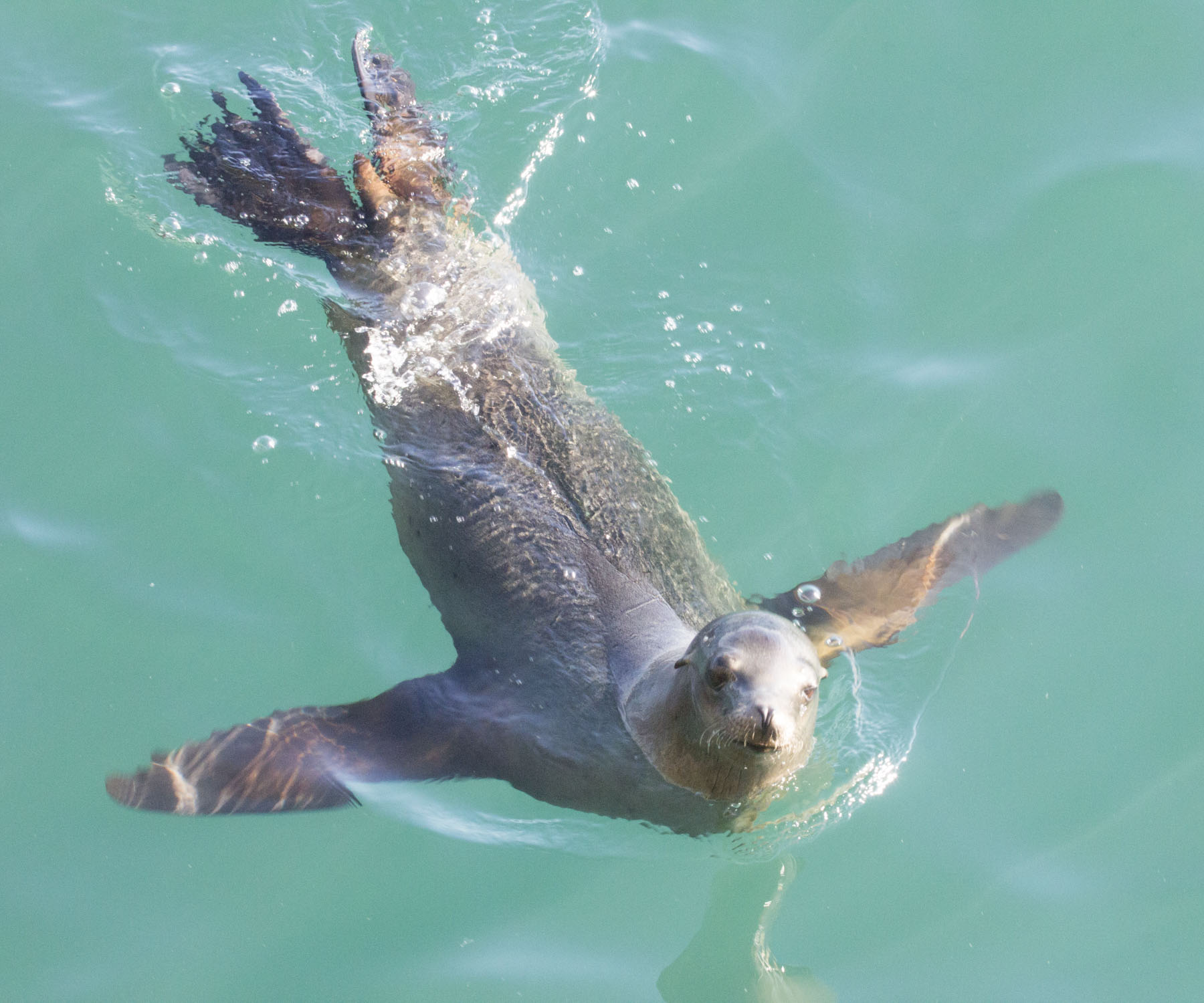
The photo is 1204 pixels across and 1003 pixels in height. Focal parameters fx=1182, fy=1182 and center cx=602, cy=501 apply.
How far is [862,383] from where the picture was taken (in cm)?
588

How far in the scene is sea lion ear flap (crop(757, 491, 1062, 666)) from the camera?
16.0 ft

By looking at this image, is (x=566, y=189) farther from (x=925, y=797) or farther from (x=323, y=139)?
(x=925, y=797)

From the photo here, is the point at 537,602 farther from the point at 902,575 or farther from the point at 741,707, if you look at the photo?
the point at 902,575

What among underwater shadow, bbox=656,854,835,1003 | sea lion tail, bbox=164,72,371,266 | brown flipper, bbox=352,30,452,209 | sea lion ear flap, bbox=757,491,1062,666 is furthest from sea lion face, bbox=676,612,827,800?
brown flipper, bbox=352,30,452,209

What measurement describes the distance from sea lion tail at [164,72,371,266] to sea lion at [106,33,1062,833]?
34mm

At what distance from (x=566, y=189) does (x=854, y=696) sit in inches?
130

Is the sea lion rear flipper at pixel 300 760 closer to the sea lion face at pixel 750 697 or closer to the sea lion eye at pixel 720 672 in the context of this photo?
the sea lion face at pixel 750 697

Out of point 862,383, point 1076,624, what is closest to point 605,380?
point 862,383

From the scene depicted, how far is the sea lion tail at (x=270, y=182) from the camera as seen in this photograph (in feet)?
19.6

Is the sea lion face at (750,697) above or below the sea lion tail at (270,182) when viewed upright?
below

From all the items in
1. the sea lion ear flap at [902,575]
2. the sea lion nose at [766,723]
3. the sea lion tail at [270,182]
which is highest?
the sea lion tail at [270,182]

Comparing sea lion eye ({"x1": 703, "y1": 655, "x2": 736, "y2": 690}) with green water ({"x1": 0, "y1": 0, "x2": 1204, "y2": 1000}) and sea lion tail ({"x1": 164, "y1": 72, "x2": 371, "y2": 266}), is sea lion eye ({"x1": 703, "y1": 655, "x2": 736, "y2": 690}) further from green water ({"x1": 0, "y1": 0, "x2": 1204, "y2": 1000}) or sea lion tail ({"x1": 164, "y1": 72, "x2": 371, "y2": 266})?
sea lion tail ({"x1": 164, "y1": 72, "x2": 371, "y2": 266})

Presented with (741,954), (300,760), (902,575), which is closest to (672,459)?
(902,575)

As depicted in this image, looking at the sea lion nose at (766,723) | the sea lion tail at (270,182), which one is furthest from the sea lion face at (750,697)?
the sea lion tail at (270,182)
